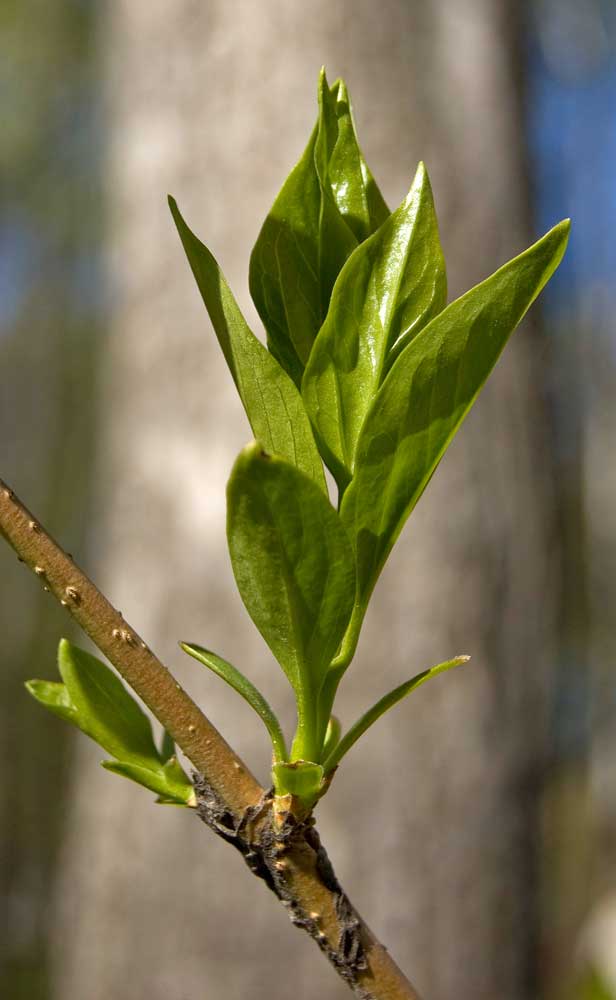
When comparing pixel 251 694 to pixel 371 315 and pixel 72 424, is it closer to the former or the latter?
pixel 371 315

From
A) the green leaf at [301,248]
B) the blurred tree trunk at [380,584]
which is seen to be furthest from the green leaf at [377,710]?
the blurred tree trunk at [380,584]

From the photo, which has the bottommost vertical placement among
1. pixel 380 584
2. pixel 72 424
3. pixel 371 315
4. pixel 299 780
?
pixel 299 780

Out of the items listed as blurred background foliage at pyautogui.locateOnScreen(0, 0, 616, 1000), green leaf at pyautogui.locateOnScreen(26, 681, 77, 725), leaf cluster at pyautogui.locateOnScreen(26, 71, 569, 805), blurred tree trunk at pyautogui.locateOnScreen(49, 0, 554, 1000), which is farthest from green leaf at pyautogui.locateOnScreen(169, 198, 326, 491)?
blurred background foliage at pyautogui.locateOnScreen(0, 0, 616, 1000)

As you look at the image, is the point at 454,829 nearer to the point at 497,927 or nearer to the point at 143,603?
→ the point at 497,927

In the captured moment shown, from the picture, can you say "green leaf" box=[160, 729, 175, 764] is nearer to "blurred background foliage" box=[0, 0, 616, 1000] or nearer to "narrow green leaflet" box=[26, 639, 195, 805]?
"narrow green leaflet" box=[26, 639, 195, 805]

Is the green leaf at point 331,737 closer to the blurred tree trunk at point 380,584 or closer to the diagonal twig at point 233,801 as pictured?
the diagonal twig at point 233,801

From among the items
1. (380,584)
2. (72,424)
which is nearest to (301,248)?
(380,584)
